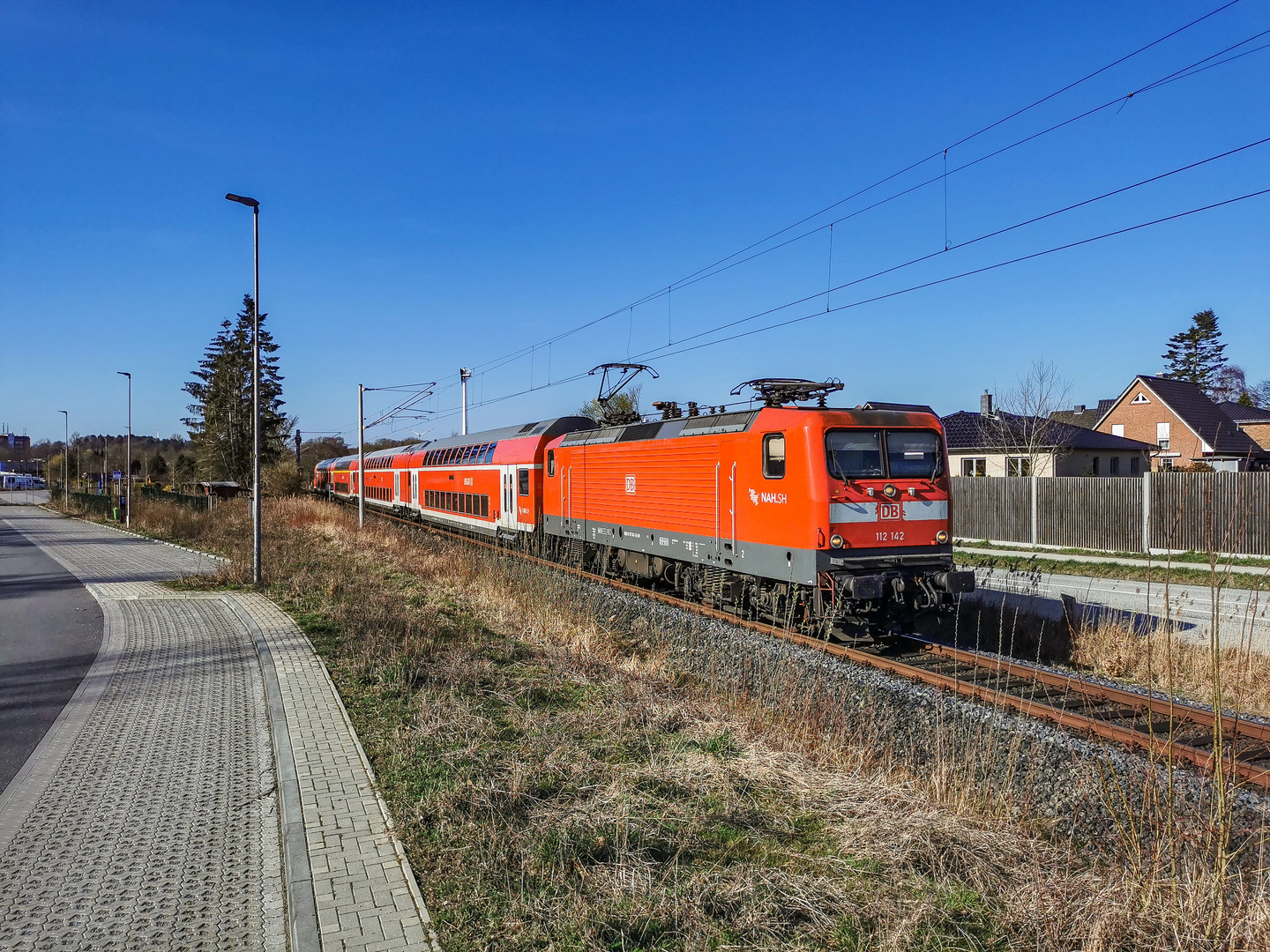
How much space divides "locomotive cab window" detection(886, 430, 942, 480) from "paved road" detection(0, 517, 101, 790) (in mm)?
9404

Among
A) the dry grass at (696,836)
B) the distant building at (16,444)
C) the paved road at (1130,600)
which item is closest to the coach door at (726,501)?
the dry grass at (696,836)

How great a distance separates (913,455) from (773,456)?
1791mm

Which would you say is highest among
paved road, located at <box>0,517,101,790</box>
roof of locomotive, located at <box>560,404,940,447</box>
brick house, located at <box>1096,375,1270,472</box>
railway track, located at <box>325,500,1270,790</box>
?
brick house, located at <box>1096,375,1270,472</box>

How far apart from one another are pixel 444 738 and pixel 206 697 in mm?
3338

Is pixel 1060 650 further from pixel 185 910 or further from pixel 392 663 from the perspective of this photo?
pixel 185 910

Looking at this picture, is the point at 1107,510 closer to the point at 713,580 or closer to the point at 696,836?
the point at 713,580

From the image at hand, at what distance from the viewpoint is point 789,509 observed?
10117 millimetres

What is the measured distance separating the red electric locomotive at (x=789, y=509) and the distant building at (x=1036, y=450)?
1776 cm

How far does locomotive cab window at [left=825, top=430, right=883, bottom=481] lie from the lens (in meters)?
9.80

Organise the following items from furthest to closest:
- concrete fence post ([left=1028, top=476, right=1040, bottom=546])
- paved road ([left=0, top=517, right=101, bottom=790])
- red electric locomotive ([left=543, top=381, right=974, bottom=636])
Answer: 1. concrete fence post ([left=1028, top=476, right=1040, bottom=546])
2. red electric locomotive ([left=543, top=381, right=974, bottom=636])
3. paved road ([left=0, top=517, right=101, bottom=790])

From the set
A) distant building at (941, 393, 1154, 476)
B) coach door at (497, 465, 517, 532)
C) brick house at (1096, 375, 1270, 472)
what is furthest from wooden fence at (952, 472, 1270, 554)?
brick house at (1096, 375, 1270, 472)

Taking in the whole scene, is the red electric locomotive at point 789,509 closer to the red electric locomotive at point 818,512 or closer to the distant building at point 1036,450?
the red electric locomotive at point 818,512

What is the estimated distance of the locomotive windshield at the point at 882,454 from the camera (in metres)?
9.87

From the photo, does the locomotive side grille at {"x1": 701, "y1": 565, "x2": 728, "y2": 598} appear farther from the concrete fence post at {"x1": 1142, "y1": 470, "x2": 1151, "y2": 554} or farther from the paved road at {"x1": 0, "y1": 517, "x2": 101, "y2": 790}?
the concrete fence post at {"x1": 1142, "y1": 470, "x2": 1151, "y2": 554}
